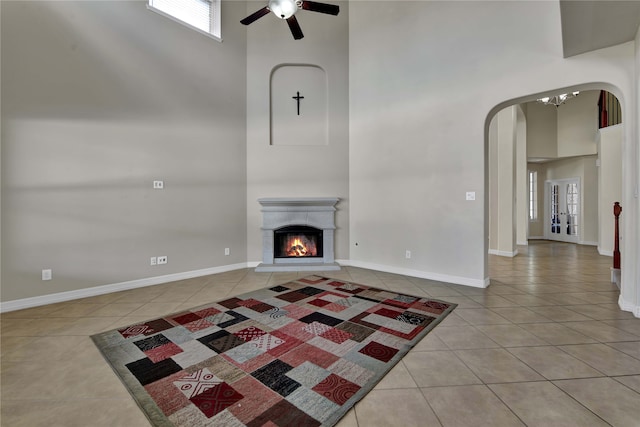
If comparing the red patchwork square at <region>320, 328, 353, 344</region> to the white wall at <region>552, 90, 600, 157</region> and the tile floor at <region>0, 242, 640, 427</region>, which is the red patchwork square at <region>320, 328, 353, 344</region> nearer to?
the tile floor at <region>0, 242, 640, 427</region>

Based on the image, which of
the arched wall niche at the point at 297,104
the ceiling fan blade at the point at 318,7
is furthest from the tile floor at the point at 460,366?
the ceiling fan blade at the point at 318,7

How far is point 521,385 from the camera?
5.40ft

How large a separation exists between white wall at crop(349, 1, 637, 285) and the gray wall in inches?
90.0

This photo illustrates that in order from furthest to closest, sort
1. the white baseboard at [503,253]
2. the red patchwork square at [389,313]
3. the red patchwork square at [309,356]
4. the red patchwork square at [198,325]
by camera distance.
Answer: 1. the white baseboard at [503,253]
2. the red patchwork square at [389,313]
3. the red patchwork square at [198,325]
4. the red patchwork square at [309,356]

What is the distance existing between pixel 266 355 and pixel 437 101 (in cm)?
394

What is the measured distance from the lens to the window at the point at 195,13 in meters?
4.07

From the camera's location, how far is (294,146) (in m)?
4.95

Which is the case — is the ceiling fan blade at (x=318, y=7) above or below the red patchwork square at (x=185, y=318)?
above

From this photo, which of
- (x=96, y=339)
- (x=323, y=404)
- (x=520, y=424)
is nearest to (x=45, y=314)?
(x=96, y=339)

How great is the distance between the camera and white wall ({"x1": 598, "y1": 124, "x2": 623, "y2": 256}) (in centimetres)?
601

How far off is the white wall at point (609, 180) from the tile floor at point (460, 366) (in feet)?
13.3

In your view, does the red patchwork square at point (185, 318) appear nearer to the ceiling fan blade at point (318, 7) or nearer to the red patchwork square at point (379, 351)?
the red patchwork square at point (379, 351)

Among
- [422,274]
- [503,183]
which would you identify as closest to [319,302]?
[422,274]

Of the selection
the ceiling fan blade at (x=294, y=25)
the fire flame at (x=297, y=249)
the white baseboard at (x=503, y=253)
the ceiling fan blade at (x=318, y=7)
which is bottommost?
the white baseboard at (x=503, y=253)
